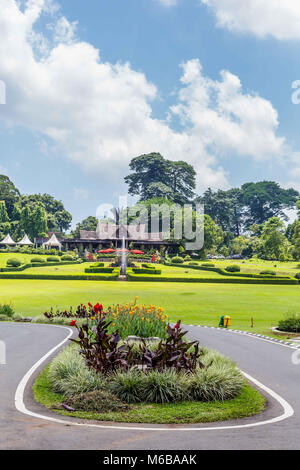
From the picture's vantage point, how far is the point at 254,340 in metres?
19.3

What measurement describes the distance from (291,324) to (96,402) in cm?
1604

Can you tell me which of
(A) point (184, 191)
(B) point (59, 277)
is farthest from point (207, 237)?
(A) point (184, 191)

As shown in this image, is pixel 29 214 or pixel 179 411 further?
pixel 29 214

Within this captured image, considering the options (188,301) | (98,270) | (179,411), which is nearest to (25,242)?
(98,270)

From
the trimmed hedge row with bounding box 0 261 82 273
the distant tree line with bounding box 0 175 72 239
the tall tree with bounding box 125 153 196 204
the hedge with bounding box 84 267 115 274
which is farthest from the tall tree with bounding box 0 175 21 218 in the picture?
the hedge with bounding box 84 267 115 274

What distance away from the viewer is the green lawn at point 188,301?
29705 mm

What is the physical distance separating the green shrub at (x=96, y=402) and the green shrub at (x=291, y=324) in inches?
608

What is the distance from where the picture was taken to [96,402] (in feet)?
28.4

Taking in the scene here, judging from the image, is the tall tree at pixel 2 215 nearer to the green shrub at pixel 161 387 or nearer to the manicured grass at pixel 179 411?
the manicured grass at pixel 179 411

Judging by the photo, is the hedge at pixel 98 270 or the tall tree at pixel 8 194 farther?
the tall tree at pixel 8 194

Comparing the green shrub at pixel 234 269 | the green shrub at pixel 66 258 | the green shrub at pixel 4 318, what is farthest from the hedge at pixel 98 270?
the green shrub at pixel 4 318

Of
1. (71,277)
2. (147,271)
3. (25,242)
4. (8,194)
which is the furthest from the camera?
(8,194)

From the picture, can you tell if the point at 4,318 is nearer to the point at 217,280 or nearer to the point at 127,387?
the point at 127,387

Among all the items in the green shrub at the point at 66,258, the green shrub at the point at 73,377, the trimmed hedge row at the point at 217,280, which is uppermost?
the green shrub at the point at 66,258
